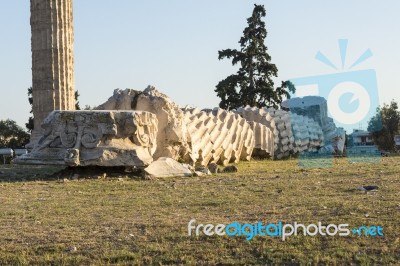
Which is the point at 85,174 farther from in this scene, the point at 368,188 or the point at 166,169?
the point at 368,188

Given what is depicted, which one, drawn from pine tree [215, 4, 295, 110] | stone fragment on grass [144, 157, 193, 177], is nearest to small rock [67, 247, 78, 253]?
stone fragment on grass [144, 157, 193, 177]

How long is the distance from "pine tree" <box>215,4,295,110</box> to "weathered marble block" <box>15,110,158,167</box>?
21.8 m

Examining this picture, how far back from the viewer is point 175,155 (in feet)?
A: 42.4

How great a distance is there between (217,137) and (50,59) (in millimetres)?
6617

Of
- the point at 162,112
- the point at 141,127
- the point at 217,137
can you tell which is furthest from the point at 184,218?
the point at 217,137

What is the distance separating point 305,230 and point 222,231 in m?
0.70

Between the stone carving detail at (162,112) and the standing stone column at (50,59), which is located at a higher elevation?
the standing stone column at (50,59)

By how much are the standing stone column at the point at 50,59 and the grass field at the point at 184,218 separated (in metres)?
9.37

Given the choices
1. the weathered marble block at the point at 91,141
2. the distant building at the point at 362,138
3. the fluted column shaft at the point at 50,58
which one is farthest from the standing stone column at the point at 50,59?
the distant building at the point at 362,138

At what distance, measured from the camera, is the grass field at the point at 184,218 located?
14.5 feet

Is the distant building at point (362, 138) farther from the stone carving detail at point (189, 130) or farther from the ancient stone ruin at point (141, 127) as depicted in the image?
the stone carving detail at point (189, 130)

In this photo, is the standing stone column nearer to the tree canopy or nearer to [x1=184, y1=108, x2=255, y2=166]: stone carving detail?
[x1=184, y1=108, x2=255, y2=166]: stone carving detail

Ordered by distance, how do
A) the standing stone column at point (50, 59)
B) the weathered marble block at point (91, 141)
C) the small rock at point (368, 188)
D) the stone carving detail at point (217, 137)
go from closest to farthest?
the small rock at point (368, 188) → the weathered marble block at point (91, 141) → the stone carving detail at point (217, 137) → the standing stone column at point (50, 59)

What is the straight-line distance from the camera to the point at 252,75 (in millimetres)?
33500
